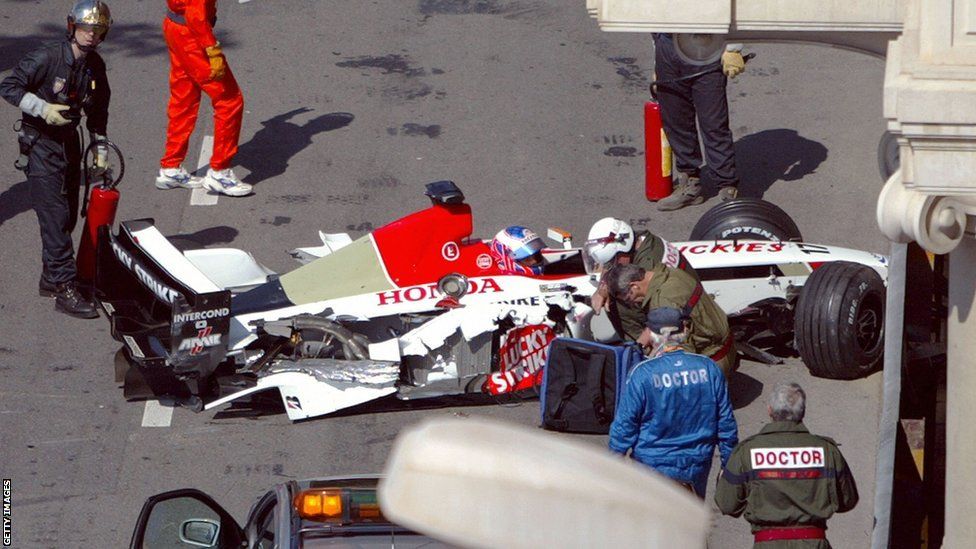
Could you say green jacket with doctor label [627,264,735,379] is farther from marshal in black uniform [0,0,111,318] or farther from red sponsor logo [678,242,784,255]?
marshal in black uniform [0,0,111,318]

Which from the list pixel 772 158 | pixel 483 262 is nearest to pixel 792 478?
pixel 483 262

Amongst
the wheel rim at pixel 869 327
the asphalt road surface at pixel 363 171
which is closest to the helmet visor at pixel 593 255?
the asphalt road surface at pixel 363 171

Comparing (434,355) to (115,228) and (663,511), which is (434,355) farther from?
(663,511)

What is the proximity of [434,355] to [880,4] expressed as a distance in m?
4.19

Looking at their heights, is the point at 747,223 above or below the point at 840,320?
above

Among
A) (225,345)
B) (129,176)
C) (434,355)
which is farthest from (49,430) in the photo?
(129,176)

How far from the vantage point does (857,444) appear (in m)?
9.03

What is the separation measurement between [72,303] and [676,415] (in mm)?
5273

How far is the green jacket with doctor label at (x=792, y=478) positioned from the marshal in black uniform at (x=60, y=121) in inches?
225

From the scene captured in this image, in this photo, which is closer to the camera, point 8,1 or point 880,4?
point 880,4

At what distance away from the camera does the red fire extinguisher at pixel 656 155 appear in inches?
487

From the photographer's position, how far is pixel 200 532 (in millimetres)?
5574

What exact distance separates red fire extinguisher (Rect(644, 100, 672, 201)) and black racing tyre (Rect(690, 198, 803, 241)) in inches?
74.8

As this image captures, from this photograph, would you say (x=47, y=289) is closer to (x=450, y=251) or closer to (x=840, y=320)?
(x=450, y=251)
